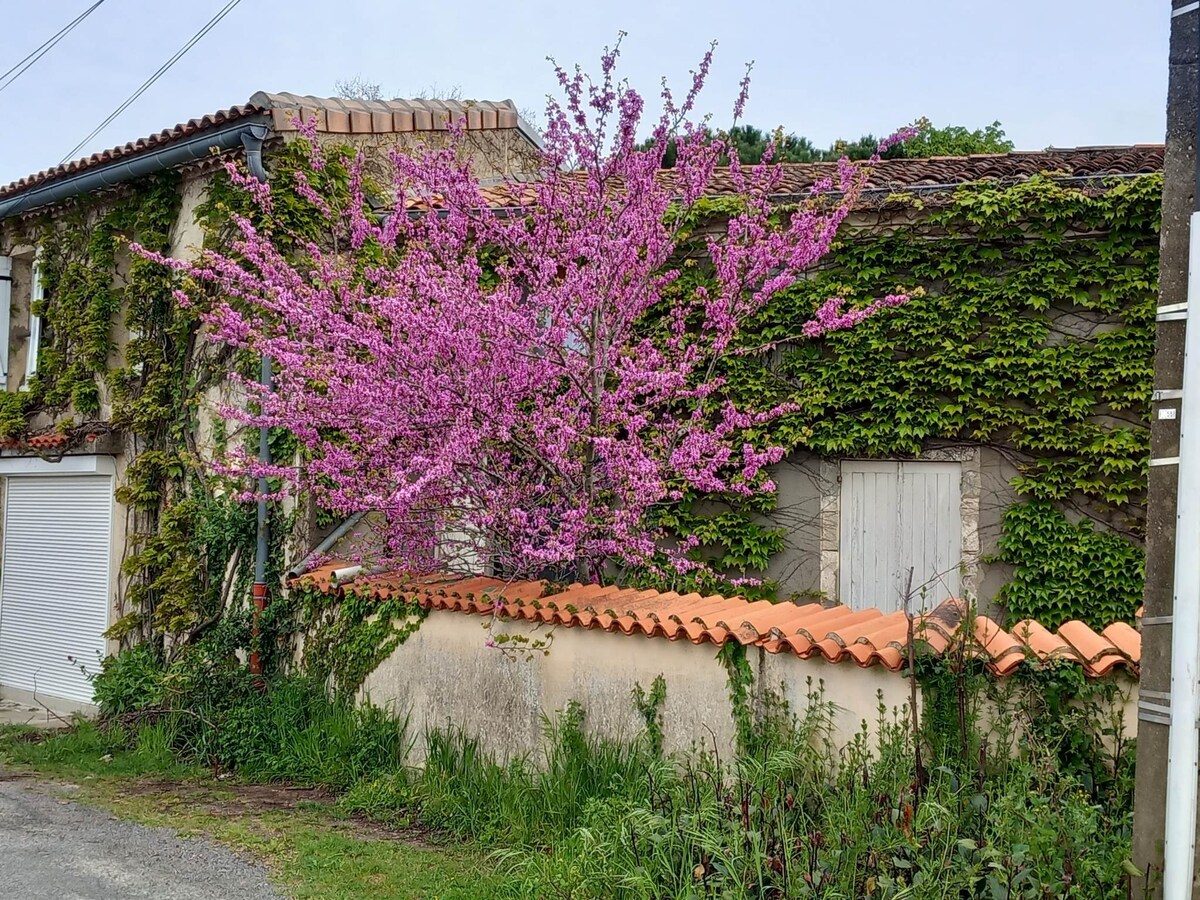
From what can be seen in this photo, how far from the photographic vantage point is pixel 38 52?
1555 centimetres

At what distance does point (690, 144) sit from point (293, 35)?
22.1 feet

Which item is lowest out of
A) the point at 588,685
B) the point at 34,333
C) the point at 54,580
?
the point at 54,580

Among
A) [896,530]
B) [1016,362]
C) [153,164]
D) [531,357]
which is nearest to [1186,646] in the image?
[531,357]

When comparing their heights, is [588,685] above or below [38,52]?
below

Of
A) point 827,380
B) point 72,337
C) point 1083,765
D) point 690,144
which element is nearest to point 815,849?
point 1083,765

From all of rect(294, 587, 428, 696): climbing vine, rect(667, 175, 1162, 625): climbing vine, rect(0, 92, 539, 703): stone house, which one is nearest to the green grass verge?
rect(294, 587, 428, 696): climbing vine


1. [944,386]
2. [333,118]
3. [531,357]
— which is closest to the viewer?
[531,357]

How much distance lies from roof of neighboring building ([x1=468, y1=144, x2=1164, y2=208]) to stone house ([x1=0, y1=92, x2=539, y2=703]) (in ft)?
6.66

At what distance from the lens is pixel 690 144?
26.2 feet

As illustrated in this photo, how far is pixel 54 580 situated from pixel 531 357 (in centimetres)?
830

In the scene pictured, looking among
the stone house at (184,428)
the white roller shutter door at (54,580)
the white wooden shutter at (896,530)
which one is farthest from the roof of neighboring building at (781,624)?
the white roller shutter door at (54,580)

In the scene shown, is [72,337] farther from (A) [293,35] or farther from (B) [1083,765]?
(B) [1083,765]

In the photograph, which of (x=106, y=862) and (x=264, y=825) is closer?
(x=106, y=862)

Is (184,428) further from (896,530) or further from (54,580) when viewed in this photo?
(896,530)
